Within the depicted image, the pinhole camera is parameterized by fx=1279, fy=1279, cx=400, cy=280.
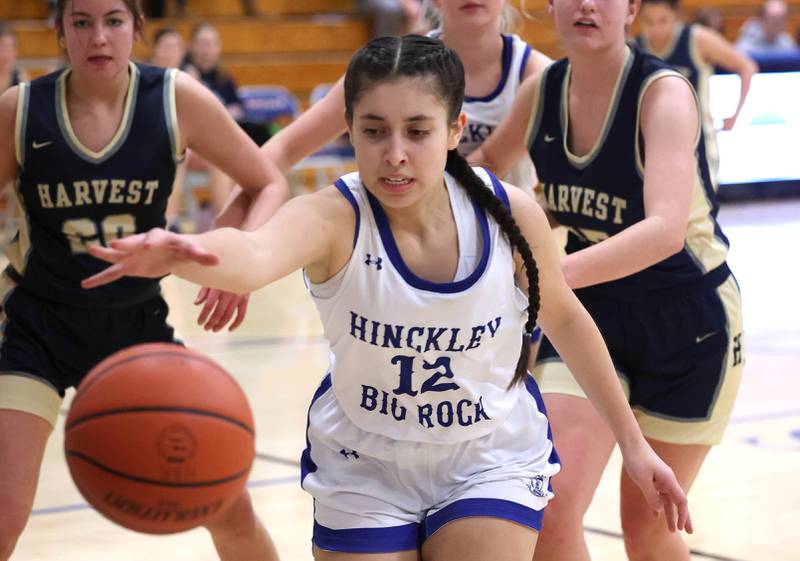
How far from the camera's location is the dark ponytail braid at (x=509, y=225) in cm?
262

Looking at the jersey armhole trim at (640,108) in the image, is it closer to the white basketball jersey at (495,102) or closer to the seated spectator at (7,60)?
the white basketball jersey at (495,102)

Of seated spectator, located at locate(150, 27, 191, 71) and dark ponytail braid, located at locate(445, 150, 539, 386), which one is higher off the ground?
dark ponytail braid, located at locate(445, 150, 539, 386)

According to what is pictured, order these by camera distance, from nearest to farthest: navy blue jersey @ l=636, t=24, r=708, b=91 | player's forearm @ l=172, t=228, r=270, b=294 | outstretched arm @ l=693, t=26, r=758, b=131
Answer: player's forearm @ l=172, t=228, r=270, b=294
outstretched arm @ l=693, t=26, r=758, b=131
navy blue jersey @ l=636, t=24, r=708, b=91

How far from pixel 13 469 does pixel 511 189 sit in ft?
4.41

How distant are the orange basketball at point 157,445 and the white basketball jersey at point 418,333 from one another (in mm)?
338

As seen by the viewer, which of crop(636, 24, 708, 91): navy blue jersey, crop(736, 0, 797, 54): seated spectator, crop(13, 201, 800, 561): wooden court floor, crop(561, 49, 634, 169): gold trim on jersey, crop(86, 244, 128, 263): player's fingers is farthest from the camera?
crop(736, 0, 797, 54): seated spectator

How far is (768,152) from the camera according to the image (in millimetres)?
14055

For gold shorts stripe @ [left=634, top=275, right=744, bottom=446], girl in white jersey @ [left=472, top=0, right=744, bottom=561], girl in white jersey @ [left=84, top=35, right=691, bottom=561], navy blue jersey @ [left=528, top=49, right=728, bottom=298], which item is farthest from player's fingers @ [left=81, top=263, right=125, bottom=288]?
gold shorts stripe @ [left=634, top=275, right=744, bottom=446]

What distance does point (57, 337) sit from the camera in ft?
10.9

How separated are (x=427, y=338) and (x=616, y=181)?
89 centimetres

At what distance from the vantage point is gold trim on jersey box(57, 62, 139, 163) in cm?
333

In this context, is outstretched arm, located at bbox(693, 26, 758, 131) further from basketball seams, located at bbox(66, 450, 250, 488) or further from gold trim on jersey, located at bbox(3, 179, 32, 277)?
basketball seams, located at bbox(66, 450, 250, 488)

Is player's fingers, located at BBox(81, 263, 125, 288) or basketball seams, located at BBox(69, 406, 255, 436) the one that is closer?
player's fingers, located at BBox(81, 263, 125, 288)

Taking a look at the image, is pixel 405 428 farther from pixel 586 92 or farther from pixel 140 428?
pixel 586 92
